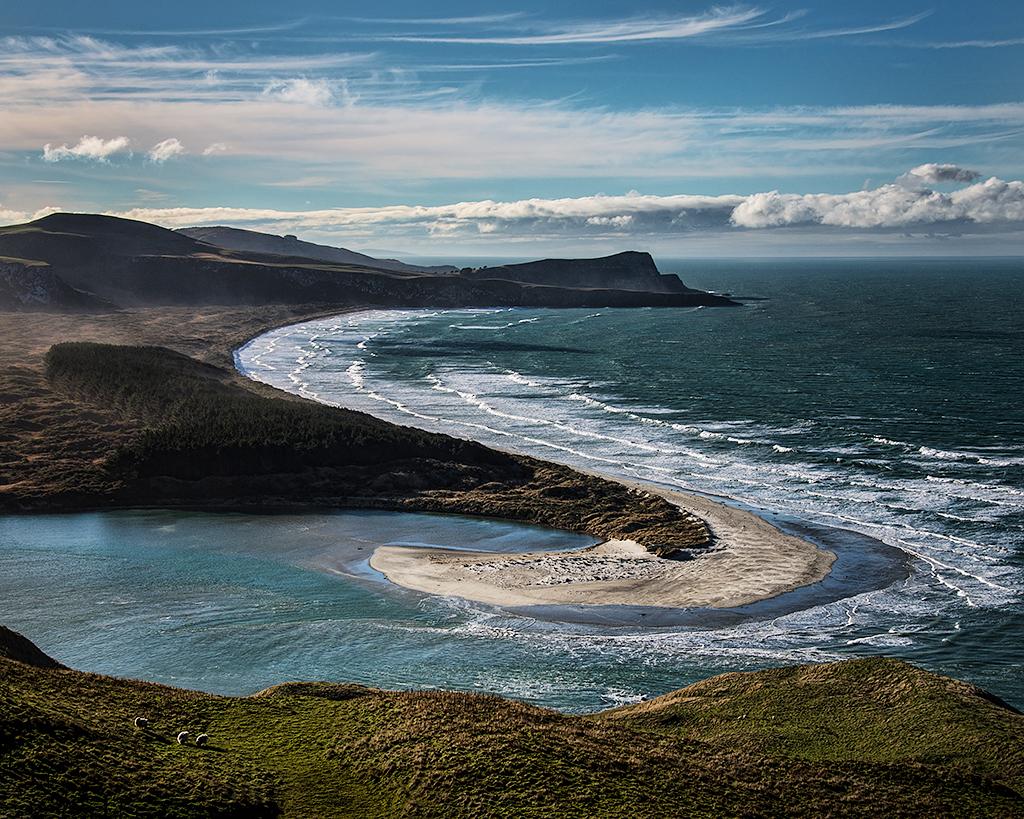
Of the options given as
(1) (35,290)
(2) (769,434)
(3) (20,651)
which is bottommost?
(2) (769,434)

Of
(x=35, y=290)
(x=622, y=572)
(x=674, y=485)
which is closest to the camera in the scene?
(x=622, y=572)

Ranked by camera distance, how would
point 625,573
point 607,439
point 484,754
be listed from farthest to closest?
point 607,439 → point 625,573 → point 484,754

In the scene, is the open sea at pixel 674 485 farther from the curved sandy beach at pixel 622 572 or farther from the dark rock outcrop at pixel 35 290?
the dark rock outcrop at pixel 35 290

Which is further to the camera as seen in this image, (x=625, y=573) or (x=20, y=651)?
(x=625, y=573)

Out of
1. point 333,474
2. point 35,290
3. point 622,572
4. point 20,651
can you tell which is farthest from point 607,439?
point 35,290

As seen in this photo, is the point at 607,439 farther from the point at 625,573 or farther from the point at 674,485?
the point at 625,573

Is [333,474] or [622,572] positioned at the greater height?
[333,474]

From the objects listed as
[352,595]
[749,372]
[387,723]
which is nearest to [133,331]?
[749,372]

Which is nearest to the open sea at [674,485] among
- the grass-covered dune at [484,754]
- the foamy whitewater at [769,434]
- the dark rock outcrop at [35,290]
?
the foamy whitewater at [769,434]
